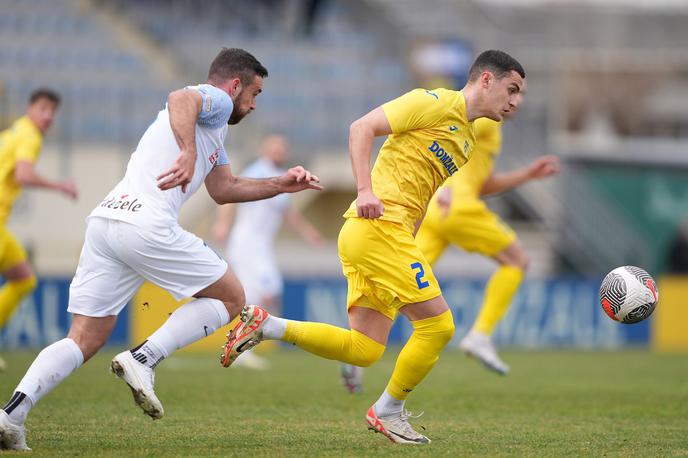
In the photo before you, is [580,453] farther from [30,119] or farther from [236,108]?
[30,119]

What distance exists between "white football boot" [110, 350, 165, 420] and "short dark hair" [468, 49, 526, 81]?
2707mm

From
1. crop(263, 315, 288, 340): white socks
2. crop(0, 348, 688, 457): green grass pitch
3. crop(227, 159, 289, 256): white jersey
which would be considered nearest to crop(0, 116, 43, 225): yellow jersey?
crop(0, 348, 688, 457): green grass pitch

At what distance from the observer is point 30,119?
11164 mm

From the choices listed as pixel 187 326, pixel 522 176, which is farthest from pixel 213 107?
pixel 522 176

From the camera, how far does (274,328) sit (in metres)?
6.85

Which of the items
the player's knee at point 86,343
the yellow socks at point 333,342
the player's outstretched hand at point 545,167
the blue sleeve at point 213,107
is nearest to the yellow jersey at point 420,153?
the yellow socks at point 333,342

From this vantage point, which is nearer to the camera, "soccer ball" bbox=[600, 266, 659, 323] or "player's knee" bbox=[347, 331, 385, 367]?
"player's knee" bbox=[347, 331, 385, 367]

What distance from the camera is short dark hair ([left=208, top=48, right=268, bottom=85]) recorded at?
6699mm

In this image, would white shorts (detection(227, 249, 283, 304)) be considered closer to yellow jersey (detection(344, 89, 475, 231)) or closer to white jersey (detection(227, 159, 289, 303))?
white jersey (detection(227, 159, 289, 303))

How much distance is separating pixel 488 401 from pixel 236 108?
13.3 ft

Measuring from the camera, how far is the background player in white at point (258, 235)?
14305 mm

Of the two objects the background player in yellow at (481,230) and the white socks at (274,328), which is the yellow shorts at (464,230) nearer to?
the background player in yellow at (481,230)

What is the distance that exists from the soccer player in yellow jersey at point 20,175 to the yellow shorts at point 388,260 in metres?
4.99

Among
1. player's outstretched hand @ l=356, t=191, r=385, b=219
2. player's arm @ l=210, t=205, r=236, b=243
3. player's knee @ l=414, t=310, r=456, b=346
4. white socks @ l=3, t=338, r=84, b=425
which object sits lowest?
white socks @ l=3, t=338, r=84, b=425
